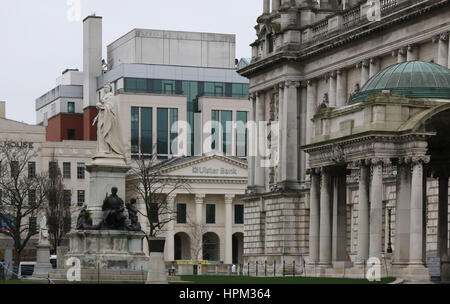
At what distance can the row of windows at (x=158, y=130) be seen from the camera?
17275 centimetres

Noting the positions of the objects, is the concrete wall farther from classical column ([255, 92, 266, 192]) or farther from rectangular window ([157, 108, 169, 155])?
classical column ([255, 92, 266, 192])

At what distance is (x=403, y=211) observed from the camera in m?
56.5

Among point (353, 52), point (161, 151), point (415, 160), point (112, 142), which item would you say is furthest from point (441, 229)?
point (161, 151)

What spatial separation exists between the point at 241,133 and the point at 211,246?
22256mm

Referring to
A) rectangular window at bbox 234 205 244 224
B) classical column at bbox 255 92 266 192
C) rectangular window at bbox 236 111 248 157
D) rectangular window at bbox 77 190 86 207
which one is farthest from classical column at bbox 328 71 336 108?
rectangular window at bbox 236 111 248 157

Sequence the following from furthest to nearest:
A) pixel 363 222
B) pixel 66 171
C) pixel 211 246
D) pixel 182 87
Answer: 1. pixel 182 87
2. pixel 211 246
3. pixel 66 171
4. pixel 363 222

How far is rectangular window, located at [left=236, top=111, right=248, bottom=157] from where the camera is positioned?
180 metres

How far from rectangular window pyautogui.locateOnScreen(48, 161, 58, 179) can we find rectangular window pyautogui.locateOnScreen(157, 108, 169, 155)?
26.6 metres

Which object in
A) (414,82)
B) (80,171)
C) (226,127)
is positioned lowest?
(80,171)

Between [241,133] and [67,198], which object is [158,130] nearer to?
[241,133]

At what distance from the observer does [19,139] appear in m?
153

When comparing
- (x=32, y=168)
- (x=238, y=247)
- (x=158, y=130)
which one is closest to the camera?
(x=32, y=168)

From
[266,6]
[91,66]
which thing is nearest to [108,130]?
[266,6]
